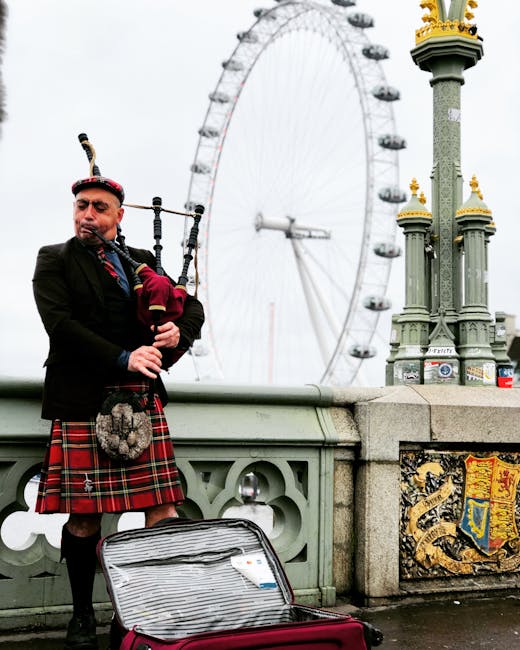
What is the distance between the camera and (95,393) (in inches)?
132

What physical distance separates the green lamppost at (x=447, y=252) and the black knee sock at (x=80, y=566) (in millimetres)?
8355

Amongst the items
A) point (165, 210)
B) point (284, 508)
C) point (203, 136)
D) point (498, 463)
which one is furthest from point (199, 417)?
point (203, 136)

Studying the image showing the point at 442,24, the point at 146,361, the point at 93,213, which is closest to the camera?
the point at 146,361

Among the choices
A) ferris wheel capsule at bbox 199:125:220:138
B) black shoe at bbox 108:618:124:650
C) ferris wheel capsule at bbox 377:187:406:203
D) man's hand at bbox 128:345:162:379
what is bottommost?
black shoe at bbox 108:618:124:650

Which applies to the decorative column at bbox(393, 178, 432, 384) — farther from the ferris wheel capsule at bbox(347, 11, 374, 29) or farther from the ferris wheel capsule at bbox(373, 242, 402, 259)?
the ferris wheel capsule at bbox(347, 11, 374, 29)

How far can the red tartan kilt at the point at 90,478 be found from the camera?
10.8 feet

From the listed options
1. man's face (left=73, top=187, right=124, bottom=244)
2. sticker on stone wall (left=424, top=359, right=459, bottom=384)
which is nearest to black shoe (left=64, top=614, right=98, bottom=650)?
man's face (left=73, top=187, right=124, bottom=244)

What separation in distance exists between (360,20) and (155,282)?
26.3 meters

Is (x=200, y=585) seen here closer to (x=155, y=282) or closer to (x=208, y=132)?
(x=155, y=282)

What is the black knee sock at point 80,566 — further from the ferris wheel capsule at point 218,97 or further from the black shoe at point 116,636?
the ferris wheel capsule at point 218,97

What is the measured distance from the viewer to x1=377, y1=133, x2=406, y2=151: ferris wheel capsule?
27.3 meters

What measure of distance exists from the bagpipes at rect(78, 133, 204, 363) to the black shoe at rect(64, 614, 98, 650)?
0.98 m

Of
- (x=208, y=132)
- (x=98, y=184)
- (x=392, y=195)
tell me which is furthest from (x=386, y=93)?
(x=98, y=184)

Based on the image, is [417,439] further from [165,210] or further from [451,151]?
[451,151]
